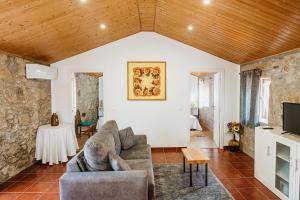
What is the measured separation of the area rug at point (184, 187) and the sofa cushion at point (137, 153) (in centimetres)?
47

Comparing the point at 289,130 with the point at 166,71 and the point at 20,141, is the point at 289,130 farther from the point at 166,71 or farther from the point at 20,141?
the point at 20,141

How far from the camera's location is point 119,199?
2.50 m

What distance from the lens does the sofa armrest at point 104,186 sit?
2469 millimetres

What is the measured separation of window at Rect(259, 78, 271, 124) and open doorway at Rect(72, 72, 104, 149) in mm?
4701

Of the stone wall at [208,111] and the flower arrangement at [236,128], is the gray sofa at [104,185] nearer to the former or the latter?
the flower arrangement at [236,128]

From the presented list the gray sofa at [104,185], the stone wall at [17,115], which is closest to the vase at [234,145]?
the gray sofa at [104,185]

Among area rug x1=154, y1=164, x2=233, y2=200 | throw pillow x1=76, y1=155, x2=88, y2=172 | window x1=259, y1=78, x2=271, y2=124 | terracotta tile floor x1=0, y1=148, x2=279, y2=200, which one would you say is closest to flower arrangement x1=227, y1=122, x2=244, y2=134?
terracotta tile floor x1=0, y1=148, x2=279, y2=200

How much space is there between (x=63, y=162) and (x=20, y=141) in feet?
3.32

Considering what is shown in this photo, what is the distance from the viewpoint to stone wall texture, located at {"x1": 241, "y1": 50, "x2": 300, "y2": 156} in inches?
144

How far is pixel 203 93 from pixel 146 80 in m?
4.51

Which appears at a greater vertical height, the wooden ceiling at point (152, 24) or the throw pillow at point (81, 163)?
the wooden ceiling at point (152, 24)

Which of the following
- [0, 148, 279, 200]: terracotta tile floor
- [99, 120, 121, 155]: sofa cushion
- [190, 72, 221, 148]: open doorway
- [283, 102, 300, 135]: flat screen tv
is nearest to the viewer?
[283, 102, 300, 135]: flat screen tv

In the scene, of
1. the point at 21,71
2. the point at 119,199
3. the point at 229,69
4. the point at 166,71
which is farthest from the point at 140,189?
the point at 229,69

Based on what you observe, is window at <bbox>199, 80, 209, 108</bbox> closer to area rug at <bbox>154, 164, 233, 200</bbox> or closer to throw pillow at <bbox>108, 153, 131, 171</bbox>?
area rug at <bbox>154, 164, 233, 200</bbox>
